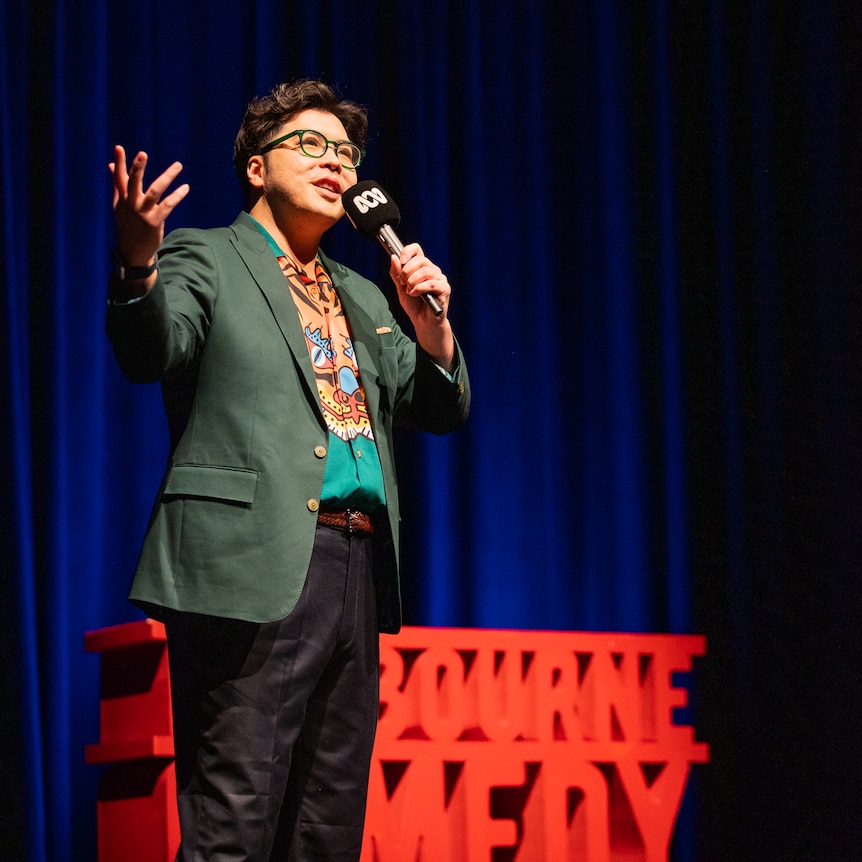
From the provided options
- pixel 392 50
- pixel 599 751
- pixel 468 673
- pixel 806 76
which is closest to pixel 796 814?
pixel 599 751

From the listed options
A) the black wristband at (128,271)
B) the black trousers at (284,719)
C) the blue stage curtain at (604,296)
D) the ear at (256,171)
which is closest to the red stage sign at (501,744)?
the blue stage curtain at (604,296)

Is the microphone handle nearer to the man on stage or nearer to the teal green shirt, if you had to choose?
the man on stage

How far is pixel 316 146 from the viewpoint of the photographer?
182cm

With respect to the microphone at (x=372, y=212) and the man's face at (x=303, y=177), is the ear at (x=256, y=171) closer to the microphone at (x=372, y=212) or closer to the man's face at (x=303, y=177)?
the man's face at (x=303, y=177)

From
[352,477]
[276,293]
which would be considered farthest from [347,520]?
[276,293]

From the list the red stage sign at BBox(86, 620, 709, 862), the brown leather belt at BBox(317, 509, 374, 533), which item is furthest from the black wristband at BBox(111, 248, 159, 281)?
the red stage sign at BBox(86, 620, 709, 862)

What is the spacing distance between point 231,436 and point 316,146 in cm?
53

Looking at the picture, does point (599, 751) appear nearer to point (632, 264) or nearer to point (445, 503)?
point (445, 503)

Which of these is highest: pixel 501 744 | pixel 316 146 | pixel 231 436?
pixel 316 146

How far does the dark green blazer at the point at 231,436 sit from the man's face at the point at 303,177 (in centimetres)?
12

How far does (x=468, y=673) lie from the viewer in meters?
2.65

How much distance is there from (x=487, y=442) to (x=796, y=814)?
4.01 feet

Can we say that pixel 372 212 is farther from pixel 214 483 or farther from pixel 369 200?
pixel 214 483

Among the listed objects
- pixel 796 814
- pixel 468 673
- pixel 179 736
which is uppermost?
pixel 179 736
